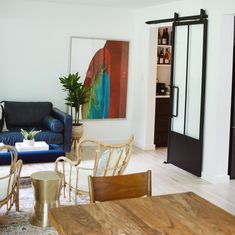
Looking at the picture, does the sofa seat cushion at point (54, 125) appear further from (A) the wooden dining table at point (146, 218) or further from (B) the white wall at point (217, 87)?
(A) the wooden dining table at point (146, 218)

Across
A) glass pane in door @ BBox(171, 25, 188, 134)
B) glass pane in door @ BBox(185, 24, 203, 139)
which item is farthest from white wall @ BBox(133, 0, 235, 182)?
glass pane in door @ BBox(171, 25, 188, 134)

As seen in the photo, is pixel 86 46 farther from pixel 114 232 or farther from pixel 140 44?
pixel 114 232

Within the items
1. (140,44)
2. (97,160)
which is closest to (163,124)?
(140,44)

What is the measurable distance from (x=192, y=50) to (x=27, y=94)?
2947mm

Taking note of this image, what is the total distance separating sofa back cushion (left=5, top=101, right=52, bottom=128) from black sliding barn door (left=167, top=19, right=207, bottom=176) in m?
2.16

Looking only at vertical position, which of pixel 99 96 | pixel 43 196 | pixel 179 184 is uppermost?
pixel 99 96

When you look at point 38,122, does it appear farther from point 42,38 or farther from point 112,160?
point 112,160

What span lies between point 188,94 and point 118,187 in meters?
3.75

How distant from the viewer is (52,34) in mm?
7203

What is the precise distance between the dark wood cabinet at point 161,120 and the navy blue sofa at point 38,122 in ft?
5.96

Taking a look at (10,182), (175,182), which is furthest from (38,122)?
(10,182)

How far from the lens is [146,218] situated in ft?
6.64

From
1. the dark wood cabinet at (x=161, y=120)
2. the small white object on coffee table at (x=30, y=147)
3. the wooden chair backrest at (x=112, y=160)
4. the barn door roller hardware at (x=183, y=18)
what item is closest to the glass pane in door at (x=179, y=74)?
the barn door roller hardware at (x=183, y=18)

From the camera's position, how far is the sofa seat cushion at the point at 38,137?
602cm
